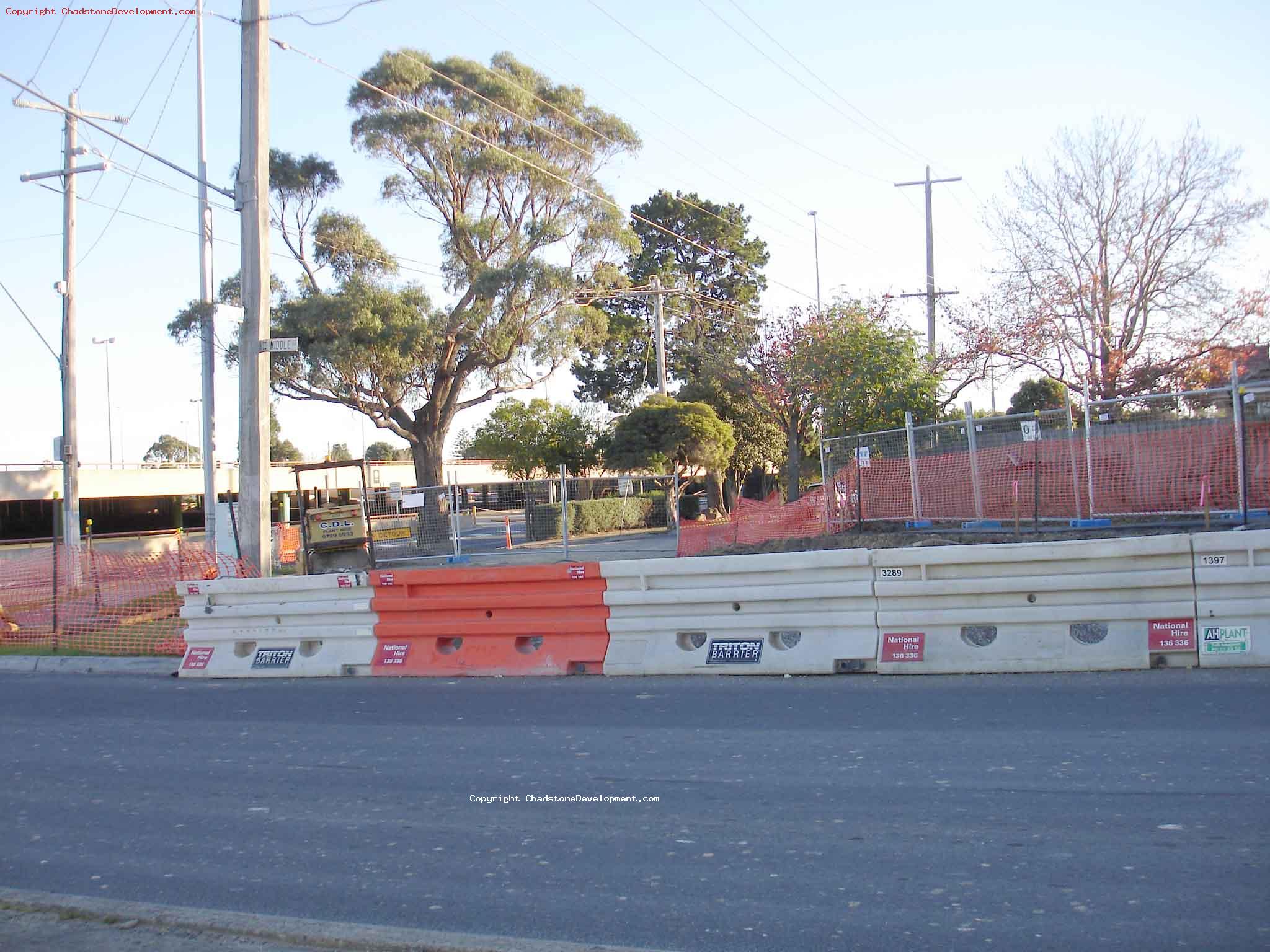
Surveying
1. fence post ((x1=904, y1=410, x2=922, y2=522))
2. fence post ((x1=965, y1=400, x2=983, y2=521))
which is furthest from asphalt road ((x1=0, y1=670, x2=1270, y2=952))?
fence post ((x1=904, y1=410, x2=922, y2=522))

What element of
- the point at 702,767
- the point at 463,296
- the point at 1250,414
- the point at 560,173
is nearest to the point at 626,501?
the point at 463,296

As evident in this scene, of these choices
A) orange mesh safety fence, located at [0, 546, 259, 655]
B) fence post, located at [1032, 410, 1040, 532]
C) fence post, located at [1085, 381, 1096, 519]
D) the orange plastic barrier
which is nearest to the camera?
the orange plastic barrier

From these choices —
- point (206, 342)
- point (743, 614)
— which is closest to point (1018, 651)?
point (743, 614)

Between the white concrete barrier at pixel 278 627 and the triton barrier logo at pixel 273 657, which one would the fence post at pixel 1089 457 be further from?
the triton barrier logo at pixel 273 657

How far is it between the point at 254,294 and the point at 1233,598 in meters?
12.4

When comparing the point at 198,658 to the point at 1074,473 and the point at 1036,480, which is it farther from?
the point at 1074,473

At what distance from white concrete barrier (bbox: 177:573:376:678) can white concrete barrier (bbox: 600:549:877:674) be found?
267 cm

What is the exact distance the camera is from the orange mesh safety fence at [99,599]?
13992mm

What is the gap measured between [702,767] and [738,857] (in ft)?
4.97

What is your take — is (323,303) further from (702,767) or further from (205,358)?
(702,767)

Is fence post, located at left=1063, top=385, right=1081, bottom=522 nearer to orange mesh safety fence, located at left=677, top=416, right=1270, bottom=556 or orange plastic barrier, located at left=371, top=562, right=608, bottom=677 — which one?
orange mesh safety fence, located at left=677, top=416, right=1270, bottom=556

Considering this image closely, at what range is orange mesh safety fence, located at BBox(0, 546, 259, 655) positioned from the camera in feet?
A: 45.9

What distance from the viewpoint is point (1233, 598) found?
8219mm

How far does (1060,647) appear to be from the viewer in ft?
28.1
